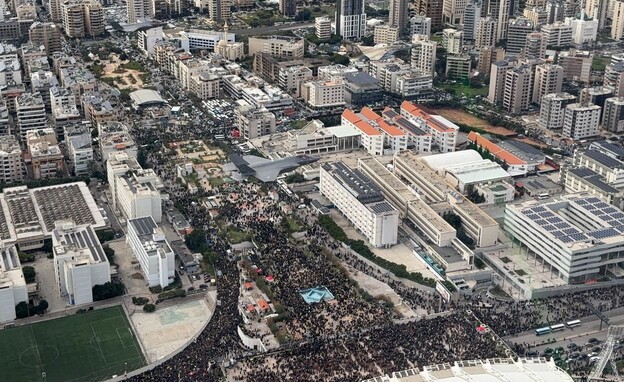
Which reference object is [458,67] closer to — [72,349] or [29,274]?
[29,274]

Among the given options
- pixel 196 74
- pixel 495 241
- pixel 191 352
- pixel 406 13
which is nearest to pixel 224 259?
pixel 191 352

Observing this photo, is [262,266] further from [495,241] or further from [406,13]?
[406,13]

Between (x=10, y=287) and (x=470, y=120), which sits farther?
(x=470, y=120)

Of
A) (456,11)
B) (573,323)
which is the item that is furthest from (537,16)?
(573,323)

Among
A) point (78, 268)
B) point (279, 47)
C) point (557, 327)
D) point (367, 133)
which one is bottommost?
point (557, 327)

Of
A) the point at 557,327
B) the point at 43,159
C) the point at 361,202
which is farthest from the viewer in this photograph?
the point at 43,159

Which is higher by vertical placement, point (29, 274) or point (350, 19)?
point (350, 19)

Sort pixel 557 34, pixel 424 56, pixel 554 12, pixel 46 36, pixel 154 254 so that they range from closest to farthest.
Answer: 1. pixel 154 254
2. pixel 424 56
3. pixel 46 36
4. pixel 557 34
5. pixel 554 12
